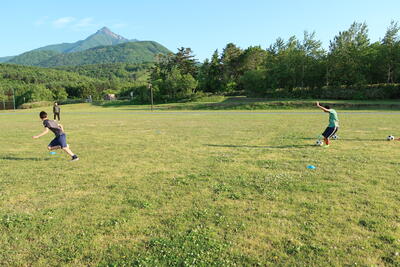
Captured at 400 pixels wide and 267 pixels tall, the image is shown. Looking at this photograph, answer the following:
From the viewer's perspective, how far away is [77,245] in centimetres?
407

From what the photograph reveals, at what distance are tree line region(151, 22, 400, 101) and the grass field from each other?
48507 mm

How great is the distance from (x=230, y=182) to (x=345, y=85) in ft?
181

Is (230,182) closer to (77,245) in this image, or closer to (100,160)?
(77,245)

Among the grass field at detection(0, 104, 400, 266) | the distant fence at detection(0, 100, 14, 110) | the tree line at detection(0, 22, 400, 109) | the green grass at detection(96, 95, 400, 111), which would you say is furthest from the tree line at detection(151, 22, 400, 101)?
the grass field at detection(0, 104, 400, 266)

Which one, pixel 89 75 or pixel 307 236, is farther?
pixel 89 75

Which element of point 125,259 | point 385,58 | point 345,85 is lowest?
point 125,259

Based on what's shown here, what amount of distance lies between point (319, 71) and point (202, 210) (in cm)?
5954

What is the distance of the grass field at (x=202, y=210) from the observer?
381 cm

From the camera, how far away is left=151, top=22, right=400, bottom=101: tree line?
49.1 metres

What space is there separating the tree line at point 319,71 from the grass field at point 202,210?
4851 cm

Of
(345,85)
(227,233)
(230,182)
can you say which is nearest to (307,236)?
(227,233)

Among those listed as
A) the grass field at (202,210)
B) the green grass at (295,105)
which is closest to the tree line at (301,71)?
the green grass at (295,105)

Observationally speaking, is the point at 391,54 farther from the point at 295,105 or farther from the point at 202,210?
the point at 202,210

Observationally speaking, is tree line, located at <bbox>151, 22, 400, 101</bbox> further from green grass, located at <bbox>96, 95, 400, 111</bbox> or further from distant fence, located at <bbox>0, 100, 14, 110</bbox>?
distant fence, located at <bbox>0, 100, 14, 110</bbox>
